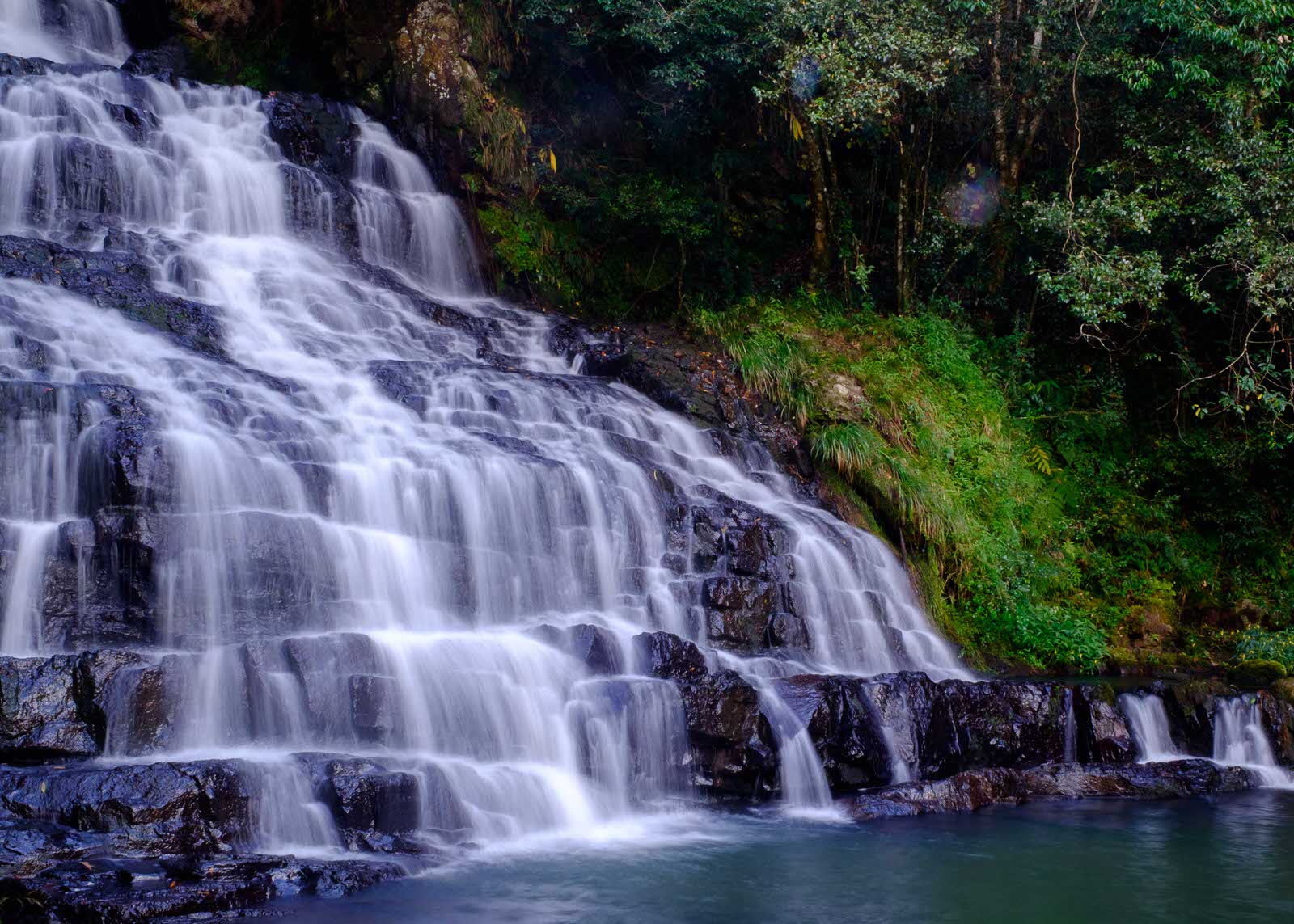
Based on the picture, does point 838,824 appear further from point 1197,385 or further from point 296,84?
point 296,84

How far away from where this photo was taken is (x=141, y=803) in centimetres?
597

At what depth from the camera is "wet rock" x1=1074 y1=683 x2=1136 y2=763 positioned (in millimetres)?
10016

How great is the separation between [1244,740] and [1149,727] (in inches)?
38.4

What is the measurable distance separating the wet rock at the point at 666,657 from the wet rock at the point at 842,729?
2.50 ft

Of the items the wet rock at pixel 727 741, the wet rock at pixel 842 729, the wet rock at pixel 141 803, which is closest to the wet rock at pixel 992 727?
the wet rock at pixel 842 729

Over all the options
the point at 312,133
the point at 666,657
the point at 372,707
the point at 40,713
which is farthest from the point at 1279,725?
the point at 312,133

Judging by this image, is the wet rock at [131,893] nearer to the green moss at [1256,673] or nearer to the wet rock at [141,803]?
the wet rock at [141,803]

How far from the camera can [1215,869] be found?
7.50 metres

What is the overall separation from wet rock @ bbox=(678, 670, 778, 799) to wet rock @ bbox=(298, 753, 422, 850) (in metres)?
2.45

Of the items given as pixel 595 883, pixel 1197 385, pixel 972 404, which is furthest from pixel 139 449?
pixel 1197 385

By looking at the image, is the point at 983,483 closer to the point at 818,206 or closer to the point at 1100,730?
the point at 1100,730

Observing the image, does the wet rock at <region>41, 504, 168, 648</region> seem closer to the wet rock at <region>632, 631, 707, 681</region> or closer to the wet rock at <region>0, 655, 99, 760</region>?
the wet rock at <region>0, 655, 99, 760</region>

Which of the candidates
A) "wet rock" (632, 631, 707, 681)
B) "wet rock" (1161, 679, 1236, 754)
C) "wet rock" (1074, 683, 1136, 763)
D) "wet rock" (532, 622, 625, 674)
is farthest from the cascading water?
"wet rock" (1161, 679, 1236, 754)

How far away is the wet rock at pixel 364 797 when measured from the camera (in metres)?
6.66
